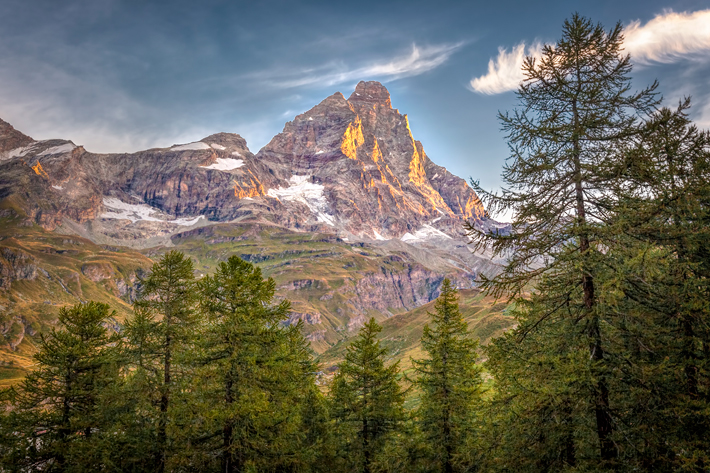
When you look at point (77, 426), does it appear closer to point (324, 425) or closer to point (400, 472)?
point (324, 425)

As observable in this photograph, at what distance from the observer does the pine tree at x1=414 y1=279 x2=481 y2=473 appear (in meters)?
21.3


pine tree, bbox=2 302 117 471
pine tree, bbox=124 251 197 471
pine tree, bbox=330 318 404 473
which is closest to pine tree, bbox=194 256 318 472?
pine tree, bbox=124 251 197 471

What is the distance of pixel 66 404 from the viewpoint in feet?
70.0

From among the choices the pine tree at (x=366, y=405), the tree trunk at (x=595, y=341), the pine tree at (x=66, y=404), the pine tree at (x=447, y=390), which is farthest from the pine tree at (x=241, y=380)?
the tree trunk at (x=595, y=341)

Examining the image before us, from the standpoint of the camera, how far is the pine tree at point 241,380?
16.6m

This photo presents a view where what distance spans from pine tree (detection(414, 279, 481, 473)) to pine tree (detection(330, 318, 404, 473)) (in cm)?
171

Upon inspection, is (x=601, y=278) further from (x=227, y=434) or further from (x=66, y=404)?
(x=66, y=404)

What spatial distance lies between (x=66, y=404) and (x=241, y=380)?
12224mm

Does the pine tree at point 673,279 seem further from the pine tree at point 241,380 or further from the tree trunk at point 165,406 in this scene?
the tree trunk at point 165,406

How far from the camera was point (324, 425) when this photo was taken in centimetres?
2512

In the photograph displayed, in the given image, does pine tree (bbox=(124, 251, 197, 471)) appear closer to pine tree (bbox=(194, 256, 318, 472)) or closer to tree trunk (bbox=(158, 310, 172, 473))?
tree trunk (bbox=(158, 310, 172, 473))

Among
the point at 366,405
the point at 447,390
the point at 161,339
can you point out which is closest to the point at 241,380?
the point at 161,339

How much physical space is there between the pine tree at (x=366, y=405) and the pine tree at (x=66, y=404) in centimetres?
1308

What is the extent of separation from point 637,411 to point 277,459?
14.3m
